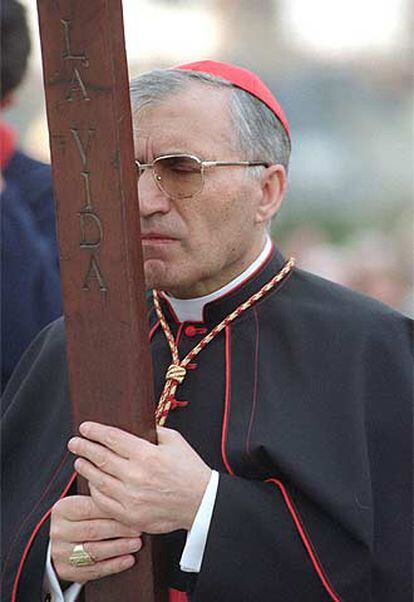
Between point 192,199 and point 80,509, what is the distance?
2.22 feet

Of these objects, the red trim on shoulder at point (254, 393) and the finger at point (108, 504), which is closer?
the finger at point (108, 504)

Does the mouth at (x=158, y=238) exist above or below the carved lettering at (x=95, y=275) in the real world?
below

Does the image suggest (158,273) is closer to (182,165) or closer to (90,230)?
(182,165)

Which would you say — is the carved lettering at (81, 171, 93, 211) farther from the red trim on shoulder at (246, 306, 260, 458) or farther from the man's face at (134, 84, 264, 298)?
the red trim on shoulder at (246, 306, 260, 458)

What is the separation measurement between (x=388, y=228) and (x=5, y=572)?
858 centimetres

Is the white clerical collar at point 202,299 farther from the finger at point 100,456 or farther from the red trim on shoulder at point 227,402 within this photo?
the finger at point 100,456

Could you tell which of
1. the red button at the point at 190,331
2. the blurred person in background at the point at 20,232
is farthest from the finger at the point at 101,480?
the blurred person in background at the point at 20,232

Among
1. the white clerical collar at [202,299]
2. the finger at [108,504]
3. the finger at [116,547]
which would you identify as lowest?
the finger at [116,547]

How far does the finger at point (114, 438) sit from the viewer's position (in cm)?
245

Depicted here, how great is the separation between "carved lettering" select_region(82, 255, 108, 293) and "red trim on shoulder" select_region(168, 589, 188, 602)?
2.29 ft

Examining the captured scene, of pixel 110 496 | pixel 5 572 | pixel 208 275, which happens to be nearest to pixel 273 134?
pixel 208 275

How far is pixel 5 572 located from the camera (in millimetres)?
2951

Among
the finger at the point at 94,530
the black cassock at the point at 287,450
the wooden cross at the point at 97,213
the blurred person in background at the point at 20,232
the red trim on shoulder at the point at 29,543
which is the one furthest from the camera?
the blurred person in background at the point at 20,232

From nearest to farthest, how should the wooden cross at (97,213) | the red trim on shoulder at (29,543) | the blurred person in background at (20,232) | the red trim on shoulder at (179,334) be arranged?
the wooden cross at (97,213) < the red trim on shoulder at (29,543) < the red trim on shoulder at (179,334) < the blurred person in background at (20,232)
